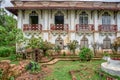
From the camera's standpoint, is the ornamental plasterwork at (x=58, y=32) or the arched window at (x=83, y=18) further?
the arched window at (x=83, y=18)

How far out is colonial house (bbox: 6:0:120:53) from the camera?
2589 centimetres

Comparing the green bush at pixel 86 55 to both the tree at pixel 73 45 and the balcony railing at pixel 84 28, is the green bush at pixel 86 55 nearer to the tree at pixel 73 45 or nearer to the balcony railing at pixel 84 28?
the tree at pixel 73 45

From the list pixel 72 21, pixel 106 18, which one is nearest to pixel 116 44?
pixel 106 18

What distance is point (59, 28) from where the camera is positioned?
2617 centimetres

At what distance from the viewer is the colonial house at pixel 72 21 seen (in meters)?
25.9

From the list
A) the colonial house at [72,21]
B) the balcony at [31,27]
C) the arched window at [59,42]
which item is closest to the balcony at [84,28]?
the colonial house at [72,21]

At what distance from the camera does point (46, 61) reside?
2023cm

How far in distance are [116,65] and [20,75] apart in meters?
5.31

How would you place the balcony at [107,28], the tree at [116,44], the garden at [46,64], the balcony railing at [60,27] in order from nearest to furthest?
the garden at [46,64]
the tree at [116,44]
the balcony railing at [60,27]
the balcony at [107,28]

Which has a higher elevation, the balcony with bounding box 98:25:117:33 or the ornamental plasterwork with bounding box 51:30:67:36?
the balcony with bounding box 98:25:117:33

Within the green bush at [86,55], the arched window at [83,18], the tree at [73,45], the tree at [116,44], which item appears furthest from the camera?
the arched window at [83,18]

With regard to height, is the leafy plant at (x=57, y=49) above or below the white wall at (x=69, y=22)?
below

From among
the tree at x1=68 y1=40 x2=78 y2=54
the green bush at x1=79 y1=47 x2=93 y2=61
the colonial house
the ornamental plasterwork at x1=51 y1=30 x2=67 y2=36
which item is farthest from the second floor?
the green bush at x1=79 y1=47 x2=93 y2=61

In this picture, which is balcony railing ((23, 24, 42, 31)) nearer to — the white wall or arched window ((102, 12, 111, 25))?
the white wall
